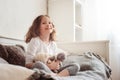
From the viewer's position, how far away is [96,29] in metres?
2.56

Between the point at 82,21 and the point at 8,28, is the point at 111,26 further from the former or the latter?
the point at 8,28

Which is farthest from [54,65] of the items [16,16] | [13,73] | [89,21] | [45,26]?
[89,21]

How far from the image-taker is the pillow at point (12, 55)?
129cm

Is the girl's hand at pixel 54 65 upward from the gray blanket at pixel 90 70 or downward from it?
upward

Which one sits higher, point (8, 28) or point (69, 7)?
point (69, 7)

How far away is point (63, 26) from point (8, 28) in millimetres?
756

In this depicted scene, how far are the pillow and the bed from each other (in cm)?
30

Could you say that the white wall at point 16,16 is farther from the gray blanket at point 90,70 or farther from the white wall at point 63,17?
the gray blanket at point 90,70

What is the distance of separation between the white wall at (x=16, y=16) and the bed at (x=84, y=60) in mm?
88

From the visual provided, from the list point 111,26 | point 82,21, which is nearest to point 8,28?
point 82,21

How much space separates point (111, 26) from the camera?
2518 mm

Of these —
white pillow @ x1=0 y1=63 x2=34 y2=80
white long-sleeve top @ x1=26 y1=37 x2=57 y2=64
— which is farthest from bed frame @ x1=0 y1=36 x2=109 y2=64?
white pillow @ x1=0 y1=63 x2=34 y2=80

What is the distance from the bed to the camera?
671 mm

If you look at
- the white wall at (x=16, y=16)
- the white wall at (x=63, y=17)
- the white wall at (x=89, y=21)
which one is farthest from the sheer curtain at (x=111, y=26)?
the white wall at (x=16, y=16)
